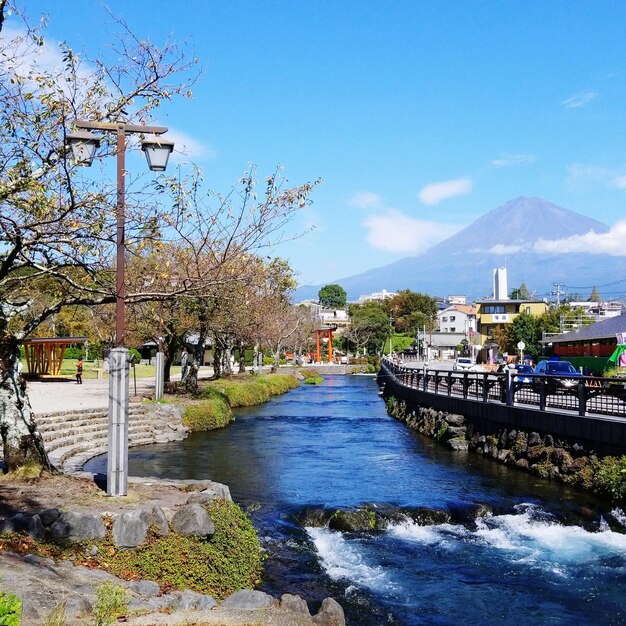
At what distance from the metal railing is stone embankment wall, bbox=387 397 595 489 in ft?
3.09

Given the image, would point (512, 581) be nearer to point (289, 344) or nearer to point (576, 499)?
point (576, 499)

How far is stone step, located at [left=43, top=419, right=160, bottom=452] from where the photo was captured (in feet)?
64.4

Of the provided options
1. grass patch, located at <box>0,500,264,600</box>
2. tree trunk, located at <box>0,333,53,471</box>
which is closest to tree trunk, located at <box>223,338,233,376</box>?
tree trunk, located at <box>0,333,53,471</box>

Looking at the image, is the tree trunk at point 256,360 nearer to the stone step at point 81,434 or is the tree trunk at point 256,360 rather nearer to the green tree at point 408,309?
the stone step at point 81,434

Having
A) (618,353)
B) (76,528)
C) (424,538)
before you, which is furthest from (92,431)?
(618,353)

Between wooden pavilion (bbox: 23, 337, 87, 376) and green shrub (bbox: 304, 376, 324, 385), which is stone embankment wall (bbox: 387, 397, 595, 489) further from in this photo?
green shrub (bbox: 304, 376, 324, 385)

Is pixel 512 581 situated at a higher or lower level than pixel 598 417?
lower

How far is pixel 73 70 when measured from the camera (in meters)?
10.0

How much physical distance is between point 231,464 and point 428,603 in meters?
11.4

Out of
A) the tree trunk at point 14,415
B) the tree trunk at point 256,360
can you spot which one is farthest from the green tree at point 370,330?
the tree trunk at point 14,415

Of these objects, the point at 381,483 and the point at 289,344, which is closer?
the point at 381,483

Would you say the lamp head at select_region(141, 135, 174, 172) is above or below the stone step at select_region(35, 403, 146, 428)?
above

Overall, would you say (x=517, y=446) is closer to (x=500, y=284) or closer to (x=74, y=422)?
(x=74, y=422)

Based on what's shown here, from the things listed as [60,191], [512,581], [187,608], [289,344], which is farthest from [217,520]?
[289,344]
